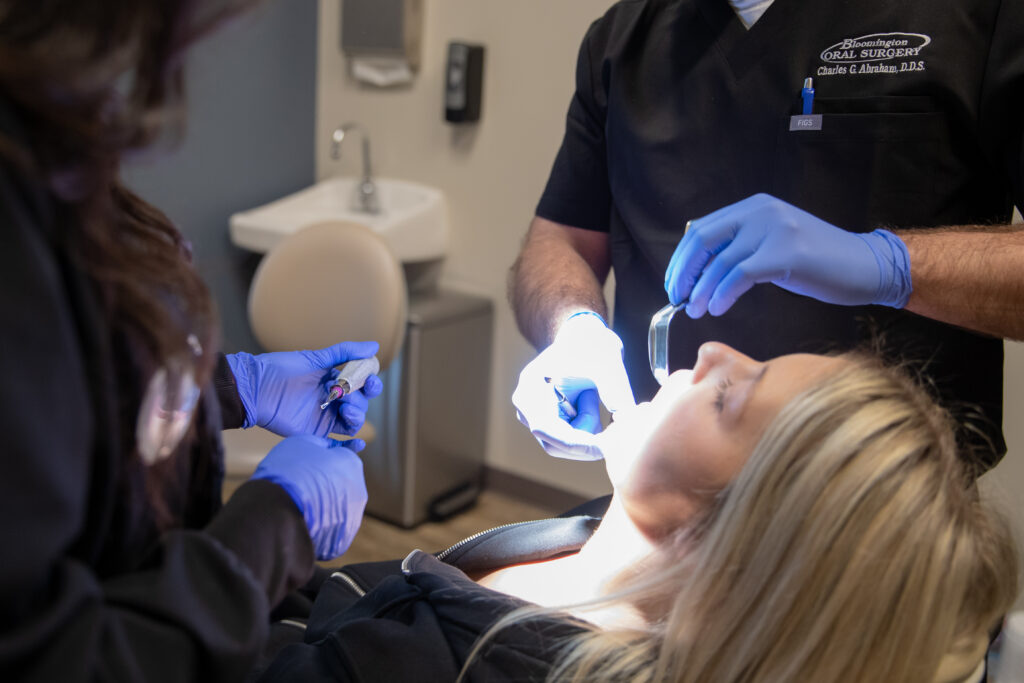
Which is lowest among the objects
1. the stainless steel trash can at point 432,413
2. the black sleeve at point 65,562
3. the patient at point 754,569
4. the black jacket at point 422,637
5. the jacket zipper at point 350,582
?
the stainless steel trash can at point 432,413

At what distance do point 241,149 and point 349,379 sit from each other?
6.25 ft

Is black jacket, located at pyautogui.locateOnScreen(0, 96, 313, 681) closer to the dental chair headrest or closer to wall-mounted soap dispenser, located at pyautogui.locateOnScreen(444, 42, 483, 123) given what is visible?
the dental chair headrest

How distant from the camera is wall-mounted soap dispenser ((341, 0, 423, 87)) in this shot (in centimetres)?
270

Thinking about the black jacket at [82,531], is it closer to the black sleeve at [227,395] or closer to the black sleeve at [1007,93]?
the black sleeve at [227,395]

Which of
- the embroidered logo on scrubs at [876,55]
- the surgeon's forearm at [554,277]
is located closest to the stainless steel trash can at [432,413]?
the surgeon's forearm at [554,277]

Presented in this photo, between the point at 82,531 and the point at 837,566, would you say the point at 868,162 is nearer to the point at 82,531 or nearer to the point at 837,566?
the point at 837,566

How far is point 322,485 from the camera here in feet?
2.53

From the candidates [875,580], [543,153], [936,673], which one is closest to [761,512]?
[875,580]

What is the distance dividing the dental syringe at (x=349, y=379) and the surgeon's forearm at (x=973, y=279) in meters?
0.73

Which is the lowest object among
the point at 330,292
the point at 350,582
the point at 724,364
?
the point at 350,582

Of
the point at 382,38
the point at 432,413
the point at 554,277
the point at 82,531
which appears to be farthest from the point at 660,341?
the point at 382,38

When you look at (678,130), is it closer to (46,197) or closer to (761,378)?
(761,378)

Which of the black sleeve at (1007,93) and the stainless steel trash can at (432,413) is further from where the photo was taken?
the stainless steel trash can at (432,413)

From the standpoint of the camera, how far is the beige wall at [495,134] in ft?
8.19
